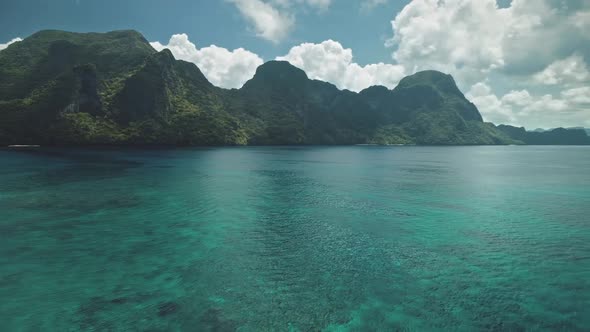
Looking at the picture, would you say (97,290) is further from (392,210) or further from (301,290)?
(392,210)

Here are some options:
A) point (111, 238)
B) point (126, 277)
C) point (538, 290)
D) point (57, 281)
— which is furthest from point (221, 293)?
point (538, 290)

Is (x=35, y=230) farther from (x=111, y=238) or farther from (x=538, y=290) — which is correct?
(x=538, y=290)

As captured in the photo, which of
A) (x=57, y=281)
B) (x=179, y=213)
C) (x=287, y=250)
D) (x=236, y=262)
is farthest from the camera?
(x=179, y=213)

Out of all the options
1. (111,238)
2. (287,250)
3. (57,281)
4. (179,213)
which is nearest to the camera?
(57,281)

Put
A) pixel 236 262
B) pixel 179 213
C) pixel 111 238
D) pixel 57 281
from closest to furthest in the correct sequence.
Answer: pixel 57 281, pixel 236 262, pixel 111 238, pixel 179 213

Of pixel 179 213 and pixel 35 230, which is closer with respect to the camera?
pixel 35 230

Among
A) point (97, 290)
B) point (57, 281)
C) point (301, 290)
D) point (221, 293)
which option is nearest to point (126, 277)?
point (97, 290)
